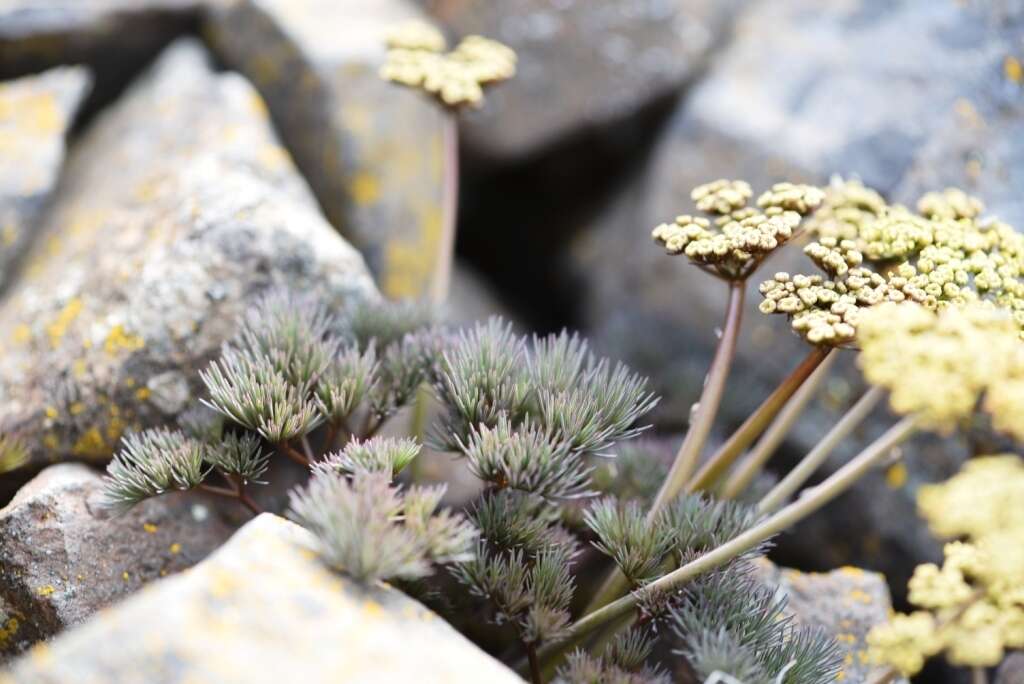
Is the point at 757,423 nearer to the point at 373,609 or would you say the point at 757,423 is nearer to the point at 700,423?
the point at 700,423

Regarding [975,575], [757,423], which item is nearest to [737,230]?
[757,423]

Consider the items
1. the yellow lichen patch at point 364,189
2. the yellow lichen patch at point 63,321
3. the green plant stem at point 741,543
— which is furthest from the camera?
the yellow lichen patch at point 364,189

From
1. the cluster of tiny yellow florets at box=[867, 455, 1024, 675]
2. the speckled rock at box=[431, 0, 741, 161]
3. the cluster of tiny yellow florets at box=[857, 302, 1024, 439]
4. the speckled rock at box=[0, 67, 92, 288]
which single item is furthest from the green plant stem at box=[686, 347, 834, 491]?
the speckled rock at box=[0, 67, 92, 288]

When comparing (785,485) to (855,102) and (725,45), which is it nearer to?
(855,102)

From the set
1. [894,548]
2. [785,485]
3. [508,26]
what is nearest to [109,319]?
[785,485]

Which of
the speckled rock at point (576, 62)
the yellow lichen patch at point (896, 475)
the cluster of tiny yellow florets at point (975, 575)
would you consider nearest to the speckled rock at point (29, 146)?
the speckled rock at point (576, 62)

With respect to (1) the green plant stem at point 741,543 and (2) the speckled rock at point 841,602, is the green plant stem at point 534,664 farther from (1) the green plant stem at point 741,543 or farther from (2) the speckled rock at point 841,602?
(2) the speckled rock at point 841,602
